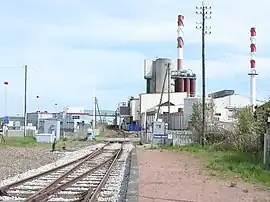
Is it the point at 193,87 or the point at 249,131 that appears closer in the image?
the point at 249,131

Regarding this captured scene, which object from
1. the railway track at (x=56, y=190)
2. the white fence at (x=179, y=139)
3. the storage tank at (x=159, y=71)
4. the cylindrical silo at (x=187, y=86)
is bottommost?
the railway track at (x=56, y=190)

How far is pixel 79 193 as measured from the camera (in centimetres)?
1444

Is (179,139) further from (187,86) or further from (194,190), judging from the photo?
(187,86)

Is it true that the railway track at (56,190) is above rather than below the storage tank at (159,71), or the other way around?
below

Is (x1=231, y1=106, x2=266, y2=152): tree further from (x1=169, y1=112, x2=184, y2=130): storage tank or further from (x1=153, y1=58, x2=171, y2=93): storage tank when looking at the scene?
(x1=153, y1=58, x2=171, y2=93): storage tank

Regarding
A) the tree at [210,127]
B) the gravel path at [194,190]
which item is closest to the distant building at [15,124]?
the tree at [210,127]

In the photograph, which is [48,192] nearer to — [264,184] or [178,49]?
[264,184]

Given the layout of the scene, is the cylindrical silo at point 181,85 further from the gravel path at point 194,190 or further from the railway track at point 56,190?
the railway track at point 56,190

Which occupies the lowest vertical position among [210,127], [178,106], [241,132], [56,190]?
[56,190]

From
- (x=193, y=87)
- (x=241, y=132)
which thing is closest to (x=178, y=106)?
(x=193, y=87)

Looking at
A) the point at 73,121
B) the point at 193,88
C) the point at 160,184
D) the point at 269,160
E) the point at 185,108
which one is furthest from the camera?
the point at 73,121

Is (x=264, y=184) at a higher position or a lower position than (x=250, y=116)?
lower

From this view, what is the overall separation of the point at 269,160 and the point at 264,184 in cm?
593

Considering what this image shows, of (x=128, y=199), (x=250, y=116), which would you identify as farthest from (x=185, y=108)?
(x=128, y=199)
